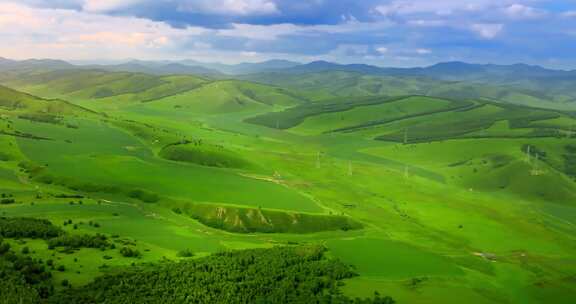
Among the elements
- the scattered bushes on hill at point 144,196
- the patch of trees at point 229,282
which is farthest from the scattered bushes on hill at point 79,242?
the scattered bushes on hill at point 144,196

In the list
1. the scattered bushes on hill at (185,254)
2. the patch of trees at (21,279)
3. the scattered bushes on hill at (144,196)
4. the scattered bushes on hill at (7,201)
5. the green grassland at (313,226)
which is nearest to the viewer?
the patch of trees at (21,279)

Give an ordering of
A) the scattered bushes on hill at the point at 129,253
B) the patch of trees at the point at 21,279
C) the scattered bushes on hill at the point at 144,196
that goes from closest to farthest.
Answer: the patch of trees at the point at 21,279, the scattered bushes on hill at the point at 129,253, the scattered bushes on hill at the point at 144,196

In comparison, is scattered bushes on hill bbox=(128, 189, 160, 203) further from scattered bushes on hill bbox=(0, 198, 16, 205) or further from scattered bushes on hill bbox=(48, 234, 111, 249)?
scattered bushes on hill bbox=(48, 234, 111, 249)

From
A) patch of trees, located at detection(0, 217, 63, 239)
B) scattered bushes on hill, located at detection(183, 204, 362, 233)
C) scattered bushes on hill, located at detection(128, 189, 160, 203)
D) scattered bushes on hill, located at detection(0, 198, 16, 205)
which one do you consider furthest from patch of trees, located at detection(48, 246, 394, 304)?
scattered bushes on hill, located at detection(0, 198, 16, 205)

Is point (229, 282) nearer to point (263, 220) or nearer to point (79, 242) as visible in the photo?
point (79, 242)

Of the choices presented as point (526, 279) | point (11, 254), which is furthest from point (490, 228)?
point (11, 254)

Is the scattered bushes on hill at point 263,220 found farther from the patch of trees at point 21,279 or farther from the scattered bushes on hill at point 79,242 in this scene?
the patch of trees at point 21,279

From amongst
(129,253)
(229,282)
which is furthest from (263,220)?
(229,282)
